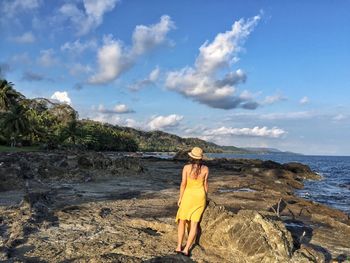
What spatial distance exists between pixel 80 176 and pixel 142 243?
14.3m

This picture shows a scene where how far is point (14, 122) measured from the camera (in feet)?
224

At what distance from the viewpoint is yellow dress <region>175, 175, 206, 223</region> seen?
7.86 meters

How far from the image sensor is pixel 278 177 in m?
37.7

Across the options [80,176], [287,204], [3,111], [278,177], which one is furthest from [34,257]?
[3,111]

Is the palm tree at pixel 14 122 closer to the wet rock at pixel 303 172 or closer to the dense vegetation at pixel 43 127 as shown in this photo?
the dense vegetation at pixel 43 127

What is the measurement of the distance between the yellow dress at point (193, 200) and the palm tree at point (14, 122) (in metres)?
65.6

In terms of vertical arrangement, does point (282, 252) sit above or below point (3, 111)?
below

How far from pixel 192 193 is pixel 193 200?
14 cm

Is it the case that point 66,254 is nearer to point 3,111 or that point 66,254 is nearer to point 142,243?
point 142,243

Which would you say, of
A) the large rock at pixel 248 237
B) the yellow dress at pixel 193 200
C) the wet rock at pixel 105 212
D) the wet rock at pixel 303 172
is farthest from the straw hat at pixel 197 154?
the wet rock at pixel 303 172

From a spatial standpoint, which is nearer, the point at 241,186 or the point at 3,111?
the point at 241,186

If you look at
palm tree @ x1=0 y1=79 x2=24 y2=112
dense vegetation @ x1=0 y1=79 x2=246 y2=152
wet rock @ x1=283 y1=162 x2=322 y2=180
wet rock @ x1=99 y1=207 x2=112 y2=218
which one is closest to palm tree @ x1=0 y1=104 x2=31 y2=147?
dense vegetation @ x1=0 y1=79 x2=246 y2=152

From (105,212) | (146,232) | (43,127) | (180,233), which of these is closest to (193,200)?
(180,233)

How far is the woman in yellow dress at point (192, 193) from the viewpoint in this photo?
25.6 feet
